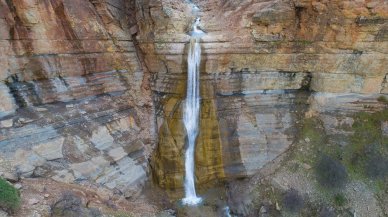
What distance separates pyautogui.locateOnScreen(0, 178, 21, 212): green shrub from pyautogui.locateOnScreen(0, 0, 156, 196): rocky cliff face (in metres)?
0.95

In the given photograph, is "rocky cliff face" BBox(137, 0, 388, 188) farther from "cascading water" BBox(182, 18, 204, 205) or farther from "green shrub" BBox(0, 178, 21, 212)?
"green shrub" BBox(0, 178, 21, 212)

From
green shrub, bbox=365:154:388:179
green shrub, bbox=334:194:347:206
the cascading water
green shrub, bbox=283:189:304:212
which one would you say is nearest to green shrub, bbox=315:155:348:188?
green shrub, bbox=334:194:347:206

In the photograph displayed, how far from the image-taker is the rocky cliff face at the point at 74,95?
40.9 feet

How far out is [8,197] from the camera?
10.6 metres

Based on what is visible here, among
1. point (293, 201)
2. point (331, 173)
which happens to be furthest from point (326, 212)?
point (331, 173)

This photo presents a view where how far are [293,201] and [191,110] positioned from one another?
6.13m

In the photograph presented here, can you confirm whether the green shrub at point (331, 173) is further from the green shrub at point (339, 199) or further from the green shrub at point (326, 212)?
the green shrub at point (326, 212)

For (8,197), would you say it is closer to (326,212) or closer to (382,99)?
(326,212)

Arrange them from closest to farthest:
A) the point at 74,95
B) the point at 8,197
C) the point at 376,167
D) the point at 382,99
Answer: the point at 8,197 < the point at 376,167 < the point at 74,95 < the point at 382,99

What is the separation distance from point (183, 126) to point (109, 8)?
6707 mm

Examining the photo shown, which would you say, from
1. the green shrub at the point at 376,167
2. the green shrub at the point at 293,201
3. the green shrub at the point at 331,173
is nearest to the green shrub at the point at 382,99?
the green shrub at the point at 376,167

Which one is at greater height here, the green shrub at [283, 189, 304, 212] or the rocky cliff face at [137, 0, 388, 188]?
the rocky cliff face at [137, 0, 388, 188]

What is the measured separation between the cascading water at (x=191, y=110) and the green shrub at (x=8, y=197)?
7.36 m

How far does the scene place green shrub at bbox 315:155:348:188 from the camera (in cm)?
1450
